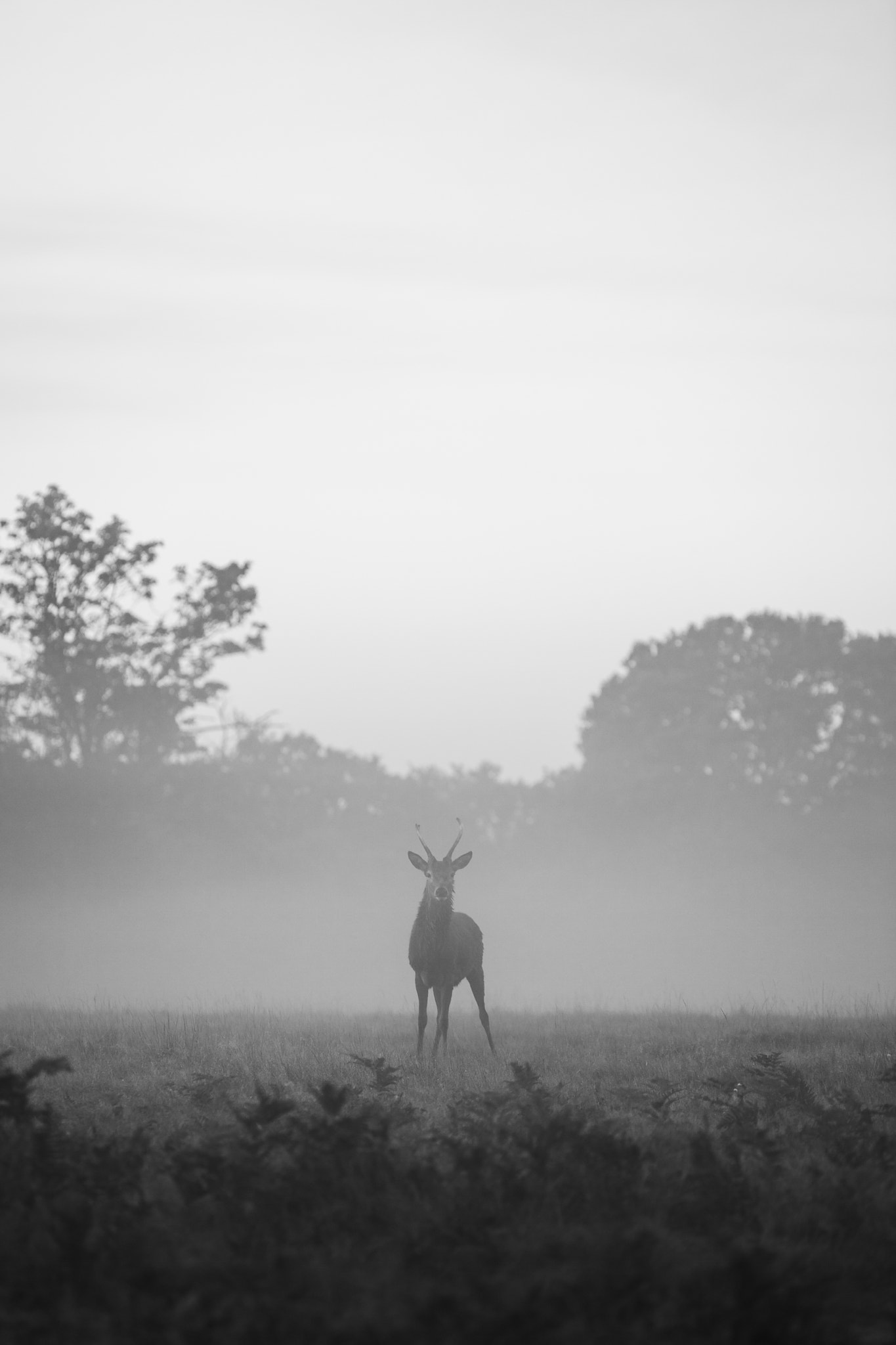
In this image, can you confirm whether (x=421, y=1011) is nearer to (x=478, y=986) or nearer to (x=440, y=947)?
(x=440, y=947)

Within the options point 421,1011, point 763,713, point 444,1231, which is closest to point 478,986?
point 421,1011

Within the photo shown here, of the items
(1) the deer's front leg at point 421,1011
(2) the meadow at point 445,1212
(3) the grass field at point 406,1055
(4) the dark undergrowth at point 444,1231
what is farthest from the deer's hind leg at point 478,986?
(4) the dark undergrowth at point 444,1231

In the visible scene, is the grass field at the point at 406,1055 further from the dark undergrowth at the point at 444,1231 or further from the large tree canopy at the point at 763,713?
the large tree canopy at the point at 763,713

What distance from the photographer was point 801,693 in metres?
54.6

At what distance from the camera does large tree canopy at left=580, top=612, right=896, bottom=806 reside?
53781 mm

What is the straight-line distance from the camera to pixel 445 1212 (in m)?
6.05

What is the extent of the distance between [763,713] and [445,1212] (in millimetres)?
50465

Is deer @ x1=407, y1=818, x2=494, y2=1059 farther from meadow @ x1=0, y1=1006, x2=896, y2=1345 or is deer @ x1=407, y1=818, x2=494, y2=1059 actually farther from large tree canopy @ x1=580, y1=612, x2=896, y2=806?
large tree canopy @ x1=580, y1=612, x2=896, y2=806

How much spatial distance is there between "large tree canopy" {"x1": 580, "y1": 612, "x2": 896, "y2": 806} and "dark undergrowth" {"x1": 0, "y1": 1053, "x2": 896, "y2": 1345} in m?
46.7

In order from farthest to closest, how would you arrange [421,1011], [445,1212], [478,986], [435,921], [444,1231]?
[478,986] < [435,921] < [421,1011] < [445,1212] < [444,1231]

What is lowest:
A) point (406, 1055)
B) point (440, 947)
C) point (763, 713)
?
point (406, 1055)

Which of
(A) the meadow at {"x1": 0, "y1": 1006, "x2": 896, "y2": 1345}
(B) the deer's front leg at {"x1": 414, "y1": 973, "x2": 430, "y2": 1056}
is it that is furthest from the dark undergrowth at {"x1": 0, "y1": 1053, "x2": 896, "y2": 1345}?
(B) the deer's front leg at {"x1": 414, "y1": 973, "x2": 430, "y2": 1056}

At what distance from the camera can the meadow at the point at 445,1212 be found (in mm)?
4832

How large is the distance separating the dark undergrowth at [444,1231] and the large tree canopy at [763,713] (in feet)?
153
